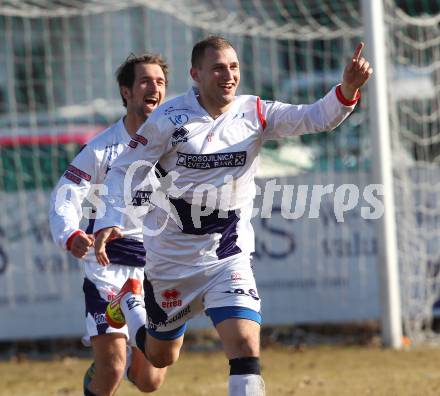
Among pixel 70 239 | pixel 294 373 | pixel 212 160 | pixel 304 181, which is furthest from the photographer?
pixel 304 181

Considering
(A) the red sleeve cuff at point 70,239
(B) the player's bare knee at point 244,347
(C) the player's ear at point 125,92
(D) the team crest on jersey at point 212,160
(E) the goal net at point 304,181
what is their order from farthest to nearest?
1. (E) the goal net at point 304,181
2. (C) the player's ear at point 125,92
3. (A) the red sleeve cuff at point 70,239
4. (D) the team crest on jersey at point 212,160
5. (B) the player's bare knee at point 244,347

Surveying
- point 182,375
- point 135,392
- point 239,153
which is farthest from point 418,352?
point 239,153

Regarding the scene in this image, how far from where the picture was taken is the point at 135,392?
318 inches

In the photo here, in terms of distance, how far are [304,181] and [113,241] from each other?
424 cm

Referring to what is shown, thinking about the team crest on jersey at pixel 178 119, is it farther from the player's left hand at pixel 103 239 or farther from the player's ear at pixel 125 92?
the player's ear at pixel 125 92

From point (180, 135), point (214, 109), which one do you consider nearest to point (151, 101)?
point (214, 109)

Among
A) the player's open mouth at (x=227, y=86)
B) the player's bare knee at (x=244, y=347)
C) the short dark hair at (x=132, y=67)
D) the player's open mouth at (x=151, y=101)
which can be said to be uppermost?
the short dark hair at (x=132, y=67)

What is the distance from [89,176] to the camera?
6.28 metres

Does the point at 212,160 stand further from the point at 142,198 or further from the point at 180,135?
the point at 142,198

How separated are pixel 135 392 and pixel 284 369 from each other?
4.99ft

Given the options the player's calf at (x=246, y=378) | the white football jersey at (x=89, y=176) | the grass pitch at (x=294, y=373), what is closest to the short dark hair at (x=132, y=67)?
the white football jersey at (x=89, y=176)

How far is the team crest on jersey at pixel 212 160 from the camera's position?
17.7 ft

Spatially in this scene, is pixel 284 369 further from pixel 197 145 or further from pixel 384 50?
pixel 197 145

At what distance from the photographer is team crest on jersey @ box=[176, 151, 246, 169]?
17.7 ft
